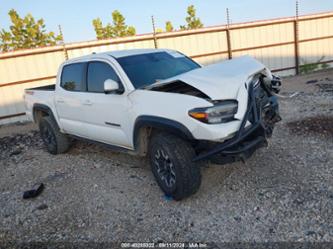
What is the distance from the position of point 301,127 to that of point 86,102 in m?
4.05

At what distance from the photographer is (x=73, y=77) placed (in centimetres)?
528

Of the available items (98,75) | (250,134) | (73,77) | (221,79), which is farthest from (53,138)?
(250,134)

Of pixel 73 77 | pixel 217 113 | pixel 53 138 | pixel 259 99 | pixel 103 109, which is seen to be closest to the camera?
pixel 217 113

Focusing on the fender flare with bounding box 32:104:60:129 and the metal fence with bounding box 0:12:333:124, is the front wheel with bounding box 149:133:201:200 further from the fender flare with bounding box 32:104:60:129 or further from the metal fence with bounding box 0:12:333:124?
the metal fence with bounding box 0:12:333:124

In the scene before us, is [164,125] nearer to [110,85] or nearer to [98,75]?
[110,85]

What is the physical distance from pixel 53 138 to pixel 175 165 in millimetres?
3487

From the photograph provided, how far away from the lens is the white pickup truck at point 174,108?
327 cm

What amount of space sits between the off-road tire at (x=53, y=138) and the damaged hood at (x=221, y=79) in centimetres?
294

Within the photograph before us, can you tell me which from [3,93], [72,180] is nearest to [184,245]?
[72,180]

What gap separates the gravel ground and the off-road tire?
1.30ft

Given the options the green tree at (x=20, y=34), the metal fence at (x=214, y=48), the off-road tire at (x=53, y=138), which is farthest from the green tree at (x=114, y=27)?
the off-road tire at (x=53, y=138)

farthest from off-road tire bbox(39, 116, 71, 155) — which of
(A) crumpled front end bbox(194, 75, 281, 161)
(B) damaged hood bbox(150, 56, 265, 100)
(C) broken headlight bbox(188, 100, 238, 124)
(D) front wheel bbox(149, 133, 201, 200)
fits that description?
(C) broken headlight bbox(188, 100, 238, 124)

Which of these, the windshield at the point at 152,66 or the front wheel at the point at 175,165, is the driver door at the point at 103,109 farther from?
the front wheel at the point at 175,165

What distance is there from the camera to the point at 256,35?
1408 centimetres
